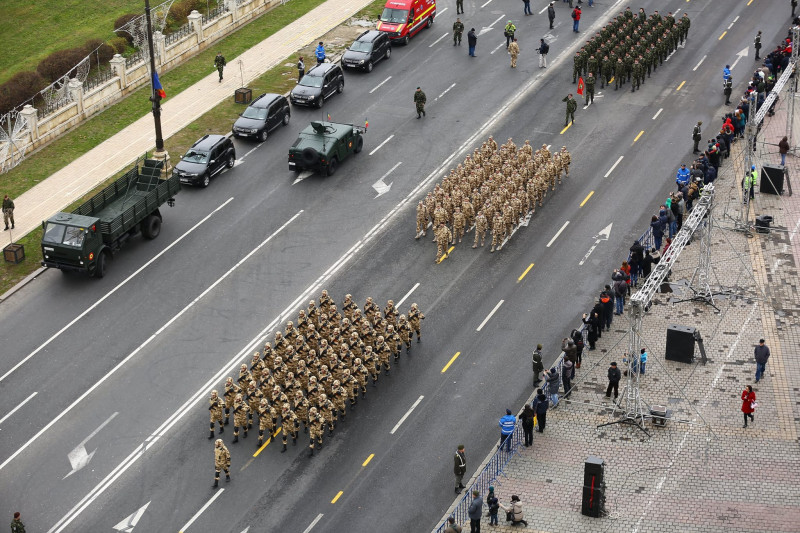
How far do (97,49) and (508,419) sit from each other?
33.6m

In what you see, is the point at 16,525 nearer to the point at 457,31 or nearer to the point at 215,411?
the point at 215,411

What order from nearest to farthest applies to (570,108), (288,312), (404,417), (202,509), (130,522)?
(130,522) < (202,509) < (404,417) < (288,312) < (570,108)

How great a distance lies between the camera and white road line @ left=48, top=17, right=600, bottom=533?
117 ft

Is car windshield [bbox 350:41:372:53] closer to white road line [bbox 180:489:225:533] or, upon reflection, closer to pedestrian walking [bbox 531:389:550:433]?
pedestrian walking [bbox 531:389:550:433]

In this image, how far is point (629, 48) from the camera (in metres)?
60.9

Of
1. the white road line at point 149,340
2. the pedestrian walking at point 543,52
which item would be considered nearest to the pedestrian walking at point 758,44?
the pedestrian walking at point 543,52

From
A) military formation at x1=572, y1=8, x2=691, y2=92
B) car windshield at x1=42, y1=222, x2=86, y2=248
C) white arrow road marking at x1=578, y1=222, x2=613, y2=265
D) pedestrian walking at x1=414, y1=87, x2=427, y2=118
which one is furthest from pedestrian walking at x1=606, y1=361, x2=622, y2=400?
military formation at x1=572, y1=8, x2=691, y2=92

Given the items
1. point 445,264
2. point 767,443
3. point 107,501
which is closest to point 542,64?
point 445,264

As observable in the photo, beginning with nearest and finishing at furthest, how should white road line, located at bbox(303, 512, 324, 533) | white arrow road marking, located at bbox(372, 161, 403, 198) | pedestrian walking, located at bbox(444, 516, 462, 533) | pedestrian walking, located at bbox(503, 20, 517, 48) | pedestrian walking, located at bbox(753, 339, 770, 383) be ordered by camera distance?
pedestrian walking, located at bbox(444, 516, 462, 533), white road line, located at bbox(303, 512, 324, 533), pedestrian walking, located at bbox(753, 339, 770, 383), white arrow road marking, located at bbox(372, 161, 403, 198), pedestrian walking, located at bbox(503, 20, 517, 48)

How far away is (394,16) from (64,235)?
25.9 m

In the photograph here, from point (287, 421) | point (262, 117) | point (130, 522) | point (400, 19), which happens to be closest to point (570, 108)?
point (400, 19)

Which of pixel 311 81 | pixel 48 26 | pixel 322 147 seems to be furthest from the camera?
pixel 48 26

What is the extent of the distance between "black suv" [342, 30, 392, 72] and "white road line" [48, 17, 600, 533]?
7.34 m

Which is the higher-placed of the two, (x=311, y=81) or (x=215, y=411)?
(x=311, y=81)
